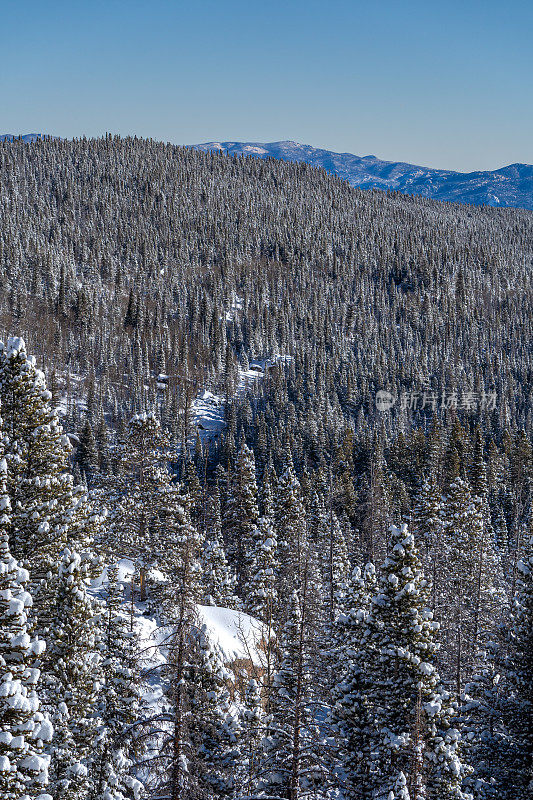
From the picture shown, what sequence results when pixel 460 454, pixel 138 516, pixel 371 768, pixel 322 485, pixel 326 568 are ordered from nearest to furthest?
pixel 371 768
pixel 138 516
pixel 326 568
pixel 322 485
pixel 460 454

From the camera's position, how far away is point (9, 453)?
22.9 m

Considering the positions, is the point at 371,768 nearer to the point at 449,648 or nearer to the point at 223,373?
the point at 449,648

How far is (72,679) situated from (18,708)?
874 centimetres

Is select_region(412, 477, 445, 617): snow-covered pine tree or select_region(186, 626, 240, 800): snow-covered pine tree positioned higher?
select_region(186, 626, 240, 800): snow-covered pine tree

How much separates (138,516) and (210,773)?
21708 millimetres

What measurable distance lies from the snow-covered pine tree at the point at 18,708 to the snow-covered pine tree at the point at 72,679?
5203 millimetres

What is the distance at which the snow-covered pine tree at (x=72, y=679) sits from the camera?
63.8 feet

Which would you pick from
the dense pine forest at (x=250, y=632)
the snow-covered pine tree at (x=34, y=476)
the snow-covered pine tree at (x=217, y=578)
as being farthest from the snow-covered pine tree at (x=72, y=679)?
the snow-covered pine tree at (x=217, y=578)

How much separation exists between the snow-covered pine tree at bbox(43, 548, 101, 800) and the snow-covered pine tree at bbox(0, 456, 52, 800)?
17.1 ft

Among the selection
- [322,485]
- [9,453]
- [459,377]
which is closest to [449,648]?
[9,453]

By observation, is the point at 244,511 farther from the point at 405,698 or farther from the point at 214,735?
the point at 405,698

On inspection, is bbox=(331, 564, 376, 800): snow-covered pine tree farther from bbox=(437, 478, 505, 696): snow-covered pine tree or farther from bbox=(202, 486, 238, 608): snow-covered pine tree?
bbox=(202, 486, 238, 608): snow-covered pine tree

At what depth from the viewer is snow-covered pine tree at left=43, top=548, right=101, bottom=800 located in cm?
1945

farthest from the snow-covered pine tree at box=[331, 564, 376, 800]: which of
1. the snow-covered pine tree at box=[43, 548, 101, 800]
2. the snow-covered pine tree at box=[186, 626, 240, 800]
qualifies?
the snow-covered pine tree at box=[43, 548, 101, 800]
